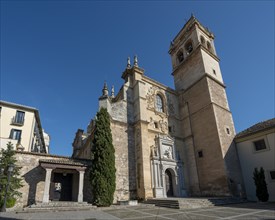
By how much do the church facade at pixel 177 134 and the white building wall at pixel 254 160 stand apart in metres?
0.70

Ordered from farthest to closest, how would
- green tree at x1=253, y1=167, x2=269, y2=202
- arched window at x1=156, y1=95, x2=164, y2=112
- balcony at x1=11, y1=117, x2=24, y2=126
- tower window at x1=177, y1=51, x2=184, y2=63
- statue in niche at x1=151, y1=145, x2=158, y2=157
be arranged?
tower window at x1=177, y1=51, x2=184, y2=63
balcony at x1=11, y1=117, x2=24, y2=126
arched window at x1=156, y1=95, x2=164, y2=112
statue in niche at x1=151, y1=145, x2=158, y2=157
green tree at x1=253, y1=167, x2=269, y2=202

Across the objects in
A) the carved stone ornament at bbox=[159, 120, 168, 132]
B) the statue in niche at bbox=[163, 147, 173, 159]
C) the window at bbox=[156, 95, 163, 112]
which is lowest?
the statue in niche at bbox=[163, 147, 173, 159]

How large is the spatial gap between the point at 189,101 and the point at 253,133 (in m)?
7.32

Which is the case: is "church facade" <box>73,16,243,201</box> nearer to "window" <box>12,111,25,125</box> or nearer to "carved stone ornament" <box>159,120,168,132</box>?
"carved stone ornament" <box>159,120,168,132</box>

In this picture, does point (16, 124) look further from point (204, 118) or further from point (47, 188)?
point (204, 118)

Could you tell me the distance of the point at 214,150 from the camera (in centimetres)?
1625

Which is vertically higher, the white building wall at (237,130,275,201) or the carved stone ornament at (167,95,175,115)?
the carved stone ornament at (167,95,175,115)

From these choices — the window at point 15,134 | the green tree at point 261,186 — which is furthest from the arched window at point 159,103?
the window at point 15,134

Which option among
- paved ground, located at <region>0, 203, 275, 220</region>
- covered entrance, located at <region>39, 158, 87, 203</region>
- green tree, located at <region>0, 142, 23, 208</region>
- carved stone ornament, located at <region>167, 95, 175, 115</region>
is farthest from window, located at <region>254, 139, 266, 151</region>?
green tree, located at <region>0, 142, 23, 208</region>

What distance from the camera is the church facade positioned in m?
15.0

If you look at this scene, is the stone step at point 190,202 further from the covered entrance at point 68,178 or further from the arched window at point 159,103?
the arched window at point 159,103

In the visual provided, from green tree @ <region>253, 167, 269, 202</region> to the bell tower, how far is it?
1.52 meters

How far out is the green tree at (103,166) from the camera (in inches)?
469

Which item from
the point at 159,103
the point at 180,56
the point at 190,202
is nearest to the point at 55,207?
the point at 190,202
